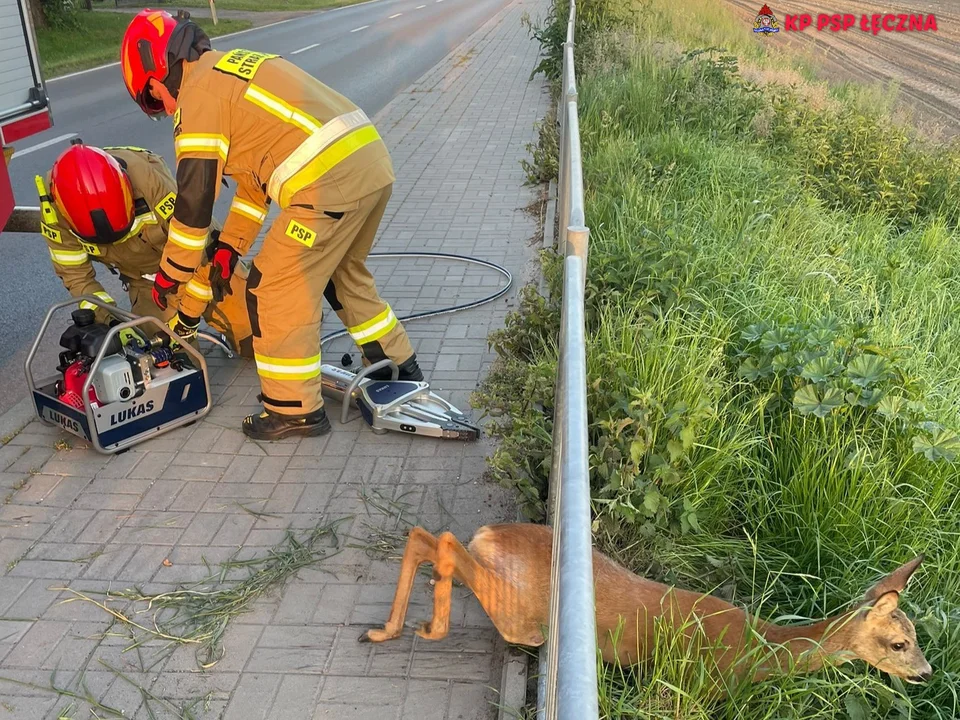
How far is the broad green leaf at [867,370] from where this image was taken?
3054 millimetres

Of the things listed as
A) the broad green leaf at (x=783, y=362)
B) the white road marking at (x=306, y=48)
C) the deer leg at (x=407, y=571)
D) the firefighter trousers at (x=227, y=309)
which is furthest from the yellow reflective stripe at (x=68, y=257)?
the white road marking at (x=306, y=48)

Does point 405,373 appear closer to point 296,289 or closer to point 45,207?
point 296,289

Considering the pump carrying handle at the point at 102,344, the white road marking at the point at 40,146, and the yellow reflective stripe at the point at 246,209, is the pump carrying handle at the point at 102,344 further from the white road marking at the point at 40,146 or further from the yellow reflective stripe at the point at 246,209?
the white road marking at the point at 40,146

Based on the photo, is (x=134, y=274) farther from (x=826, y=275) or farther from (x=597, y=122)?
(x=597, y=122)

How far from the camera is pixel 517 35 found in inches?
804

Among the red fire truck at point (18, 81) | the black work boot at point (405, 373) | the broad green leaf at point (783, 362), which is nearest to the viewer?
the broad green leaf at point (783, 362)

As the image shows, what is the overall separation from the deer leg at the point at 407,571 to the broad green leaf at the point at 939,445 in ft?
5.59

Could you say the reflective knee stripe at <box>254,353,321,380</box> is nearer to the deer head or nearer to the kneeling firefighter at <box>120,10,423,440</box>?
the kneeling firefighter at <box>120,10,423,440</box>

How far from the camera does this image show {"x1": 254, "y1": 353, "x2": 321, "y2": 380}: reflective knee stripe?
3.85m

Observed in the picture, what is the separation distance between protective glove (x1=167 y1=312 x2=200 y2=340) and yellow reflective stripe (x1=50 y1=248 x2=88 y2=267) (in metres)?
0.56

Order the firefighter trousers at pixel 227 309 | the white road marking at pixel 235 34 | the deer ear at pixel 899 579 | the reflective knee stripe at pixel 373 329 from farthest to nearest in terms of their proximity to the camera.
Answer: the white road marking at pixel 235 34 → the firefighter trousers at pixel 227 309 → the reflective knee stripe at pixel 373 329 → the deer ear at pixel 899 579

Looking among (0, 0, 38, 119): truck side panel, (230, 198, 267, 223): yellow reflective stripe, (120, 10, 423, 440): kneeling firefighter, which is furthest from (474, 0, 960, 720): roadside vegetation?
(0, 0, 38, 119): truck side panel

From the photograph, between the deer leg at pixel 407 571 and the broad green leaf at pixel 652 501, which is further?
the broad green leaf at pixel 652 501

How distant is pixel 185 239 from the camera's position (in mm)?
3674
